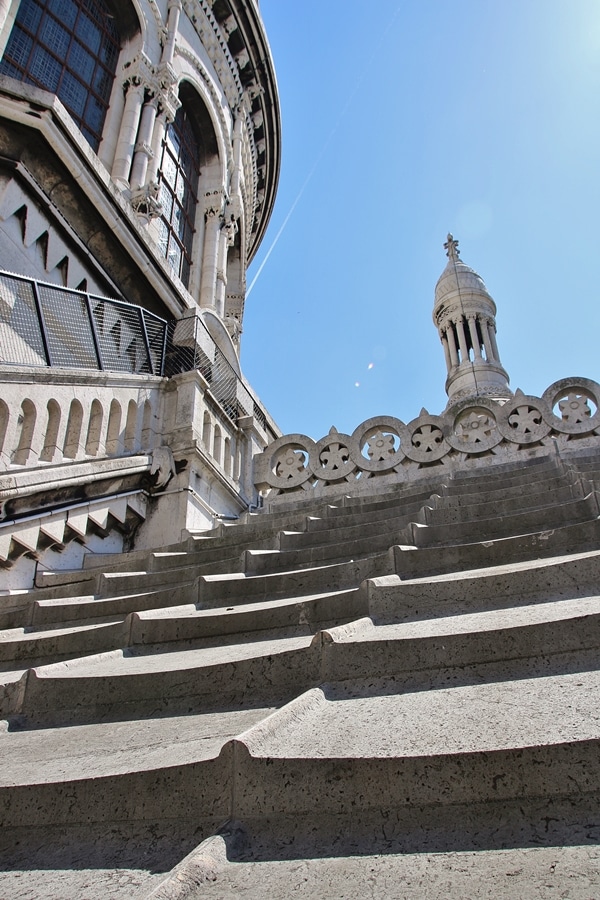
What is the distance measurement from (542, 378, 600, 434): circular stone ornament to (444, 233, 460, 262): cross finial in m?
26.2

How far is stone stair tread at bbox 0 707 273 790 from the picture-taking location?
1907mm

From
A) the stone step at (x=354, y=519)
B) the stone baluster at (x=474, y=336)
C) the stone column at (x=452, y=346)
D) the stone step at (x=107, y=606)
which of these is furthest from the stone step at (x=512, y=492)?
the stone column at (x=452, y=346)

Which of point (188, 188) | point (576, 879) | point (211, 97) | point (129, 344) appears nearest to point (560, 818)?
point (576, 879)

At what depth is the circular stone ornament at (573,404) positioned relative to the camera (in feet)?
25.4

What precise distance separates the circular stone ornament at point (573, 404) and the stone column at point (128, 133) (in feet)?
32.0

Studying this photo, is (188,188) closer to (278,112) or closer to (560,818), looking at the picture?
(278,112)

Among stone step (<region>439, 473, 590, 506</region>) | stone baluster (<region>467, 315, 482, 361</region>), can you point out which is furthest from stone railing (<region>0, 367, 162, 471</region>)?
stone baluster (<region>467, 315, 482, 361</region>)

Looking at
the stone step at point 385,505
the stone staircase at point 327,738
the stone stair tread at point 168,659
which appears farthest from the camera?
the stone step at point 385,505

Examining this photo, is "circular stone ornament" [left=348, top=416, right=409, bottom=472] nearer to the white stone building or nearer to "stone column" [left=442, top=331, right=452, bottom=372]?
the white stone building

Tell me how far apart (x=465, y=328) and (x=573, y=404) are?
23536 mm

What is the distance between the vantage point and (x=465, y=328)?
99.8 ft

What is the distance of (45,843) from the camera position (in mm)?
1709

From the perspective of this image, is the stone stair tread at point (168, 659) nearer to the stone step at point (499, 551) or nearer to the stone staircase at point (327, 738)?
the stone staircase at point (327, 738)

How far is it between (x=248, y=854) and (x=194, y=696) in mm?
1041
